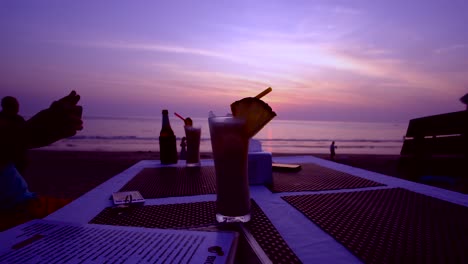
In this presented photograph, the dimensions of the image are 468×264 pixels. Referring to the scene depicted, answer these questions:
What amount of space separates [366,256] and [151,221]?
0.46 m

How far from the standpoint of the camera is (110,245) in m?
0.46

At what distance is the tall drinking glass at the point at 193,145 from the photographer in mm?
1437

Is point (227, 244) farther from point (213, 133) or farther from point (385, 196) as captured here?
point (385, 196)

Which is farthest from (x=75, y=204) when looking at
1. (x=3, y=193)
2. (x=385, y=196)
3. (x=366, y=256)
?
(x=385, y=196)

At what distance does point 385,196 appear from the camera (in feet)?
2.70

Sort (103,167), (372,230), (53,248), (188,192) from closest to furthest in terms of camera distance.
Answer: (53,248) < (372,230) < (188,192) < (103,167)

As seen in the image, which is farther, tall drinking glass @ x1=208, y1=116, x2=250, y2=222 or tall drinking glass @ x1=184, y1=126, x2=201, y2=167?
tall drinking glass @ x1=184, y1=126, x2=201, y2=167

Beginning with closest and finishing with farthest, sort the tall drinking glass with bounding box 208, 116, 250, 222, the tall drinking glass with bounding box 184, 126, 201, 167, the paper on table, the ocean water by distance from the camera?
the paper on table, the tall drinking glass with bounding box 208, 116, 250, 222, the tall drinking glass with bounding box 184, 126, 201, 167, the ocean water

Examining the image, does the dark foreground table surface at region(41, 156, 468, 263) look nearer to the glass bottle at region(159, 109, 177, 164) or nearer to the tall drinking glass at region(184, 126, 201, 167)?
the tall drinking glass at region(184, 126, 201, 167)

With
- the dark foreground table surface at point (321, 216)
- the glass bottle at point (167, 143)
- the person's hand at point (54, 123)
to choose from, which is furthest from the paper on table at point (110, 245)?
the glass bottle at point (167, 143)

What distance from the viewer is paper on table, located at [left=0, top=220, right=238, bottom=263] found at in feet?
1.36

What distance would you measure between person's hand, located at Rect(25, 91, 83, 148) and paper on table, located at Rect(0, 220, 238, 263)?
0.29m

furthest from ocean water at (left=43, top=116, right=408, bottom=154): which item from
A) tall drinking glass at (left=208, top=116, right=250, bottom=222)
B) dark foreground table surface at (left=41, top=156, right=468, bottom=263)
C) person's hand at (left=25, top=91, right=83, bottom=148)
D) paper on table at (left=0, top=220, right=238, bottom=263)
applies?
paper on table at (left=0, top=220, right=238, bottom=263)

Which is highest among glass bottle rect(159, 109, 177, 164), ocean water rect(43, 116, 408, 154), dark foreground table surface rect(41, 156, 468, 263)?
glass bottle rect(159, 109, 177, 164)
